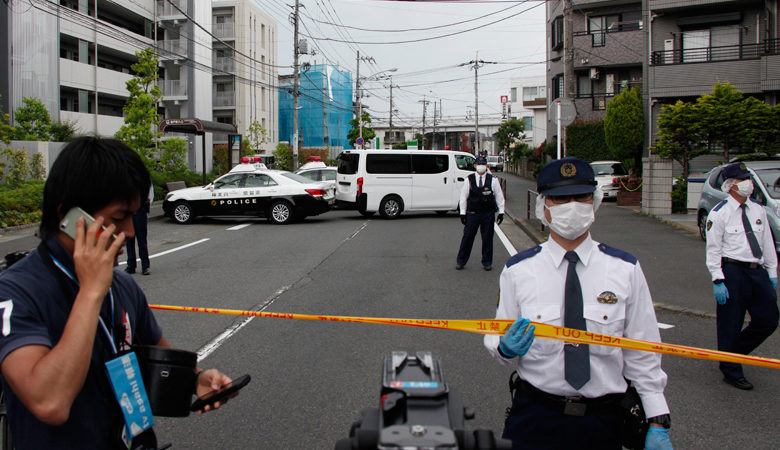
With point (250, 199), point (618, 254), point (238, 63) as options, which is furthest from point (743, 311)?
point (238, 63)

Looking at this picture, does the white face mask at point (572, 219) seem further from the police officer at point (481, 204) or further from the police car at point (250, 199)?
the police car at point (250, 199)

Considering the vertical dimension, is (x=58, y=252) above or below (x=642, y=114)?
below

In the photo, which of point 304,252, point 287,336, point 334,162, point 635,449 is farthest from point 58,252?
point 334,162

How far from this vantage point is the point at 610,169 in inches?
1096

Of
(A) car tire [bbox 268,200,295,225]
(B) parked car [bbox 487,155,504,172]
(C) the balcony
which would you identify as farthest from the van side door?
(B) parked car [bbox 487,155,504,172]

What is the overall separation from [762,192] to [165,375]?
12.3 metres

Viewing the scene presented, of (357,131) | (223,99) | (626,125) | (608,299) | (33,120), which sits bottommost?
(608,299)

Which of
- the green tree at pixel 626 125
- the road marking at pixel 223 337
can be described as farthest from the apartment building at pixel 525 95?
→ the road marking at pixel 223 337

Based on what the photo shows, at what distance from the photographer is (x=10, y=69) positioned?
30844mm

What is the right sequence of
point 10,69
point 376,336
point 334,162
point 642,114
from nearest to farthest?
point 376,336
point 642,114
point 10,69
point 334,162

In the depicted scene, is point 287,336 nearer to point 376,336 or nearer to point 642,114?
point 376,336

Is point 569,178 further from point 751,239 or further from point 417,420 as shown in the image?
point 751,239

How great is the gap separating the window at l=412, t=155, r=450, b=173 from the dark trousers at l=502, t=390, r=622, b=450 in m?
18.7

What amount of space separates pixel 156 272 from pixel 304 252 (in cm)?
312
